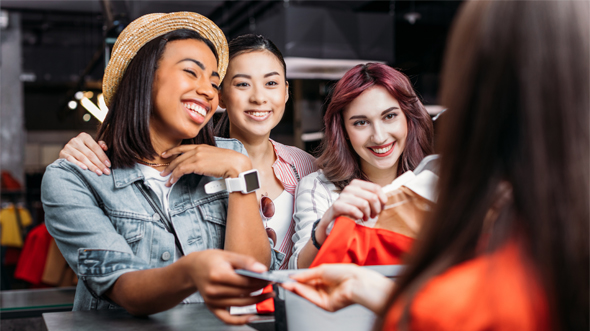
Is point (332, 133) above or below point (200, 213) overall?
above

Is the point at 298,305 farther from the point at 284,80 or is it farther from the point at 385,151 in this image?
the point at 284,80

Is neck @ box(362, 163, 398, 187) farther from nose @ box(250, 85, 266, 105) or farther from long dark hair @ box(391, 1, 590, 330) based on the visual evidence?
long dark hair @ box(391, 1, 590, 330)

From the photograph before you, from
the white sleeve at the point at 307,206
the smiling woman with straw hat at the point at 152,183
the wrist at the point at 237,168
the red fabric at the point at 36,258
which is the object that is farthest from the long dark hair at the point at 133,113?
the red fabric at the point at 36,258

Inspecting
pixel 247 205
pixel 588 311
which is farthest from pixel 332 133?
pixel 588 311

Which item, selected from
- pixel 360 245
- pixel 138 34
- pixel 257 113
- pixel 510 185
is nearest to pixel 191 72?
pixel 138 34

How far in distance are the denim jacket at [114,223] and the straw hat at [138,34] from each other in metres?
0.36

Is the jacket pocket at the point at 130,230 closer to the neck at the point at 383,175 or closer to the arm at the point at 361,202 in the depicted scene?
the arm at the point at 361,202

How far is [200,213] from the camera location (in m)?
1.61

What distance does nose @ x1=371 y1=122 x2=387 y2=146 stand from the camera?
1.92 metres

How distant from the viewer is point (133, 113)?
5.18ft

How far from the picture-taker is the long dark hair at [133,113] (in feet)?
5.15

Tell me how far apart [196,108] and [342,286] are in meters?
0.97

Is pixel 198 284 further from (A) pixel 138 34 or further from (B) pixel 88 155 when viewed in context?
(A) pixel 138 34

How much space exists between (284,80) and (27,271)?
4301 mm
